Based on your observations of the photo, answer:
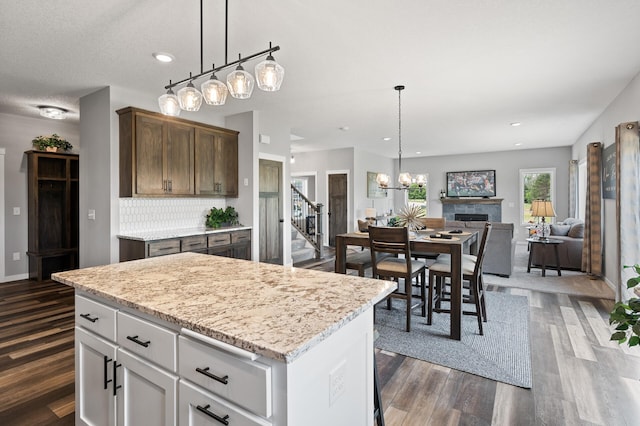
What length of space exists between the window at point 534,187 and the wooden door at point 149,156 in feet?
29.5

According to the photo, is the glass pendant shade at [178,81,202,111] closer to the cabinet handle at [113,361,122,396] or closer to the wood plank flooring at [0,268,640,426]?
the cabinet handle at [113,361,122,396]

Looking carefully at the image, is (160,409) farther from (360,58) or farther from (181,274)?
(360,58)

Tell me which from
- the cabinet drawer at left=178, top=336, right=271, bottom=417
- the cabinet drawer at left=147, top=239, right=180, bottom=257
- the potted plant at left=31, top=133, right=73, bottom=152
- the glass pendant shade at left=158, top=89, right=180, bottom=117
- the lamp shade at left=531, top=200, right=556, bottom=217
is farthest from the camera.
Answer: the lamp shade at left=531, top=200, right=556, bottom=217

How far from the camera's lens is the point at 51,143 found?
209 inches

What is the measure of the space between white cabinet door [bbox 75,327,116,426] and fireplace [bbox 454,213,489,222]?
9.60 m

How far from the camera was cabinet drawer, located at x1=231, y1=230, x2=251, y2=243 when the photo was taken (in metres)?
4.90

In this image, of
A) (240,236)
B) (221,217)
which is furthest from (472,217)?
(221,217)

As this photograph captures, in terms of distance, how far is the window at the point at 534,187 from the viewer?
898 cm

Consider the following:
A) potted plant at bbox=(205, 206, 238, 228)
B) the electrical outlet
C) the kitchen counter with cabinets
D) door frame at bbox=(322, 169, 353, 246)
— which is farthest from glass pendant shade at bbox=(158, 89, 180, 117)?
door frame at bbox=(322, 169, 353, 246)

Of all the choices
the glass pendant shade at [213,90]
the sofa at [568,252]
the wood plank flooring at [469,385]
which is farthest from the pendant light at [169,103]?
the sofa at [568,252]

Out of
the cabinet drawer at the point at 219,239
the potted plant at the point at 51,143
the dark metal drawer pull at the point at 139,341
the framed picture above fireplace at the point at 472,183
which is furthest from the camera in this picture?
the framed picture above fireplace at the point at 472,183

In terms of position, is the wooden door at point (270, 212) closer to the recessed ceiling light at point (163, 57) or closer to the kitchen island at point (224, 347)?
the recessed ceiling light at point (163, 57)

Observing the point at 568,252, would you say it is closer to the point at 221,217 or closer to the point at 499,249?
the point at 499,249

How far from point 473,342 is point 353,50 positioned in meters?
Answer: 2.84
